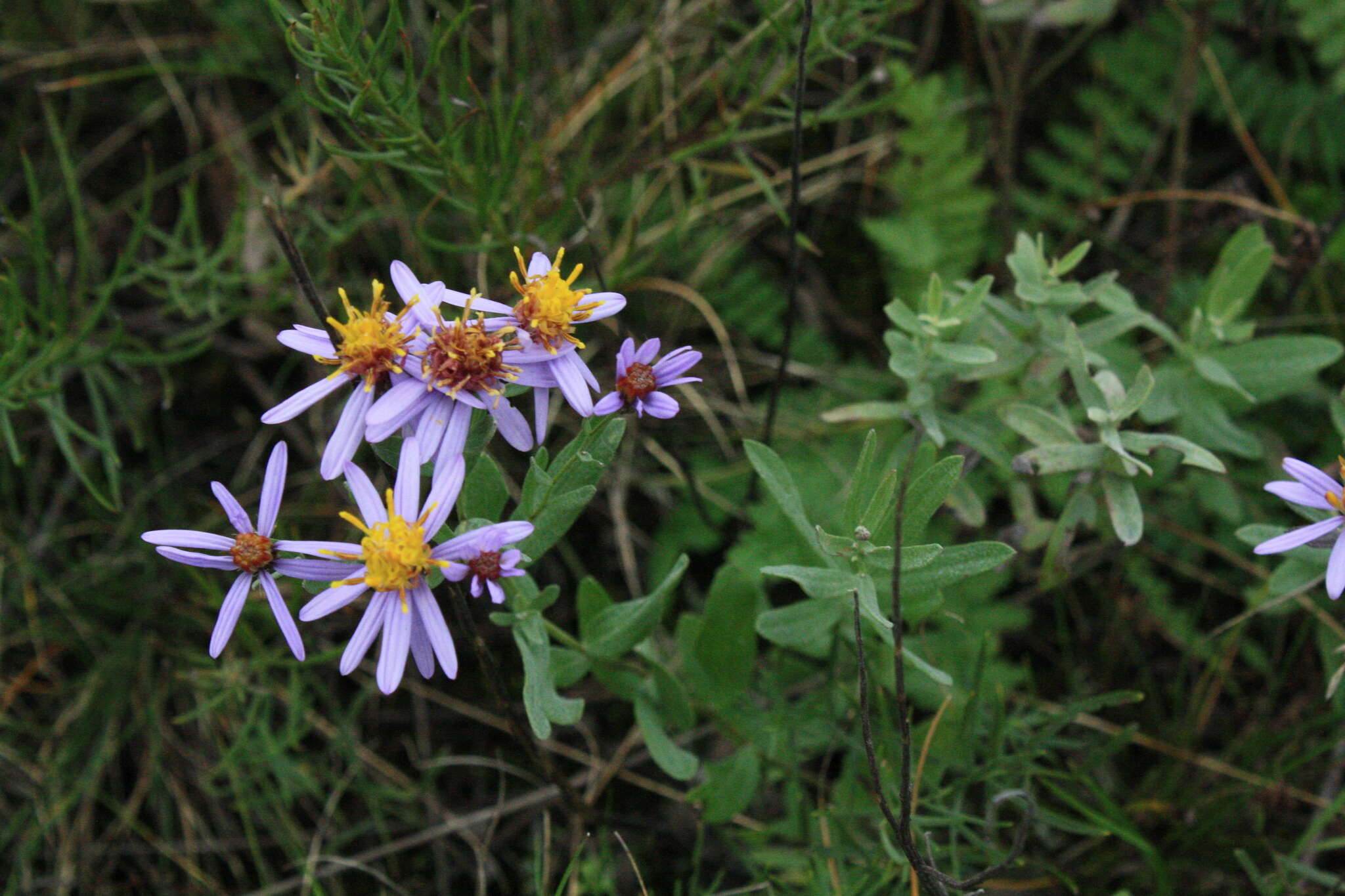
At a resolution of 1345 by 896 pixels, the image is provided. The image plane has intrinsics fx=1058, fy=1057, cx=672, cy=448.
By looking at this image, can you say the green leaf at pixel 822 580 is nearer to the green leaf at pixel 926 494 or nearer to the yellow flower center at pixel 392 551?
the green leaf at pixel 926 494

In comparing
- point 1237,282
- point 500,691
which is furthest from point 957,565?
point 1237,282

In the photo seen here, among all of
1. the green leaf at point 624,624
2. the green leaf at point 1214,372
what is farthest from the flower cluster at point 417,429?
the green leaf at point 1214,372

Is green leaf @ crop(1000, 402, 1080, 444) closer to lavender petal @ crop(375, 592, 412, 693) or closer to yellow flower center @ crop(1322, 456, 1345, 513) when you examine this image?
yellow flower center @ crop(1322, 456, 1345, 513)

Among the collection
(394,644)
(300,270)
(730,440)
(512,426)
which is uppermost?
(300,270)

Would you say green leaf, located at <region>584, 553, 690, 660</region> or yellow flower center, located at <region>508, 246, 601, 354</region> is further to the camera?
green leaf, located at <region>584, 553, 690, 660</region>

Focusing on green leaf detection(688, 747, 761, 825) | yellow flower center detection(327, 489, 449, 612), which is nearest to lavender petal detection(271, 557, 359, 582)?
yellow flower center detection(327, 489, 449, 612)

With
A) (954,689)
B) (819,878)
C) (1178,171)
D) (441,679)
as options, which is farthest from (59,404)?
(1178,171)

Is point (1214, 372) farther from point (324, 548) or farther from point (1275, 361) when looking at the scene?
point (324, 548)
